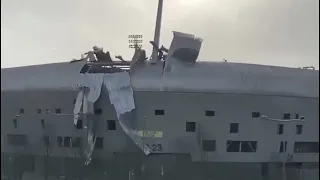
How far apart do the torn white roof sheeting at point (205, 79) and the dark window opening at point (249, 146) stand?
2.24 m

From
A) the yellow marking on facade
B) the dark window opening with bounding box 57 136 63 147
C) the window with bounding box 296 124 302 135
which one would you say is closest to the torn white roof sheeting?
the window with bounding box 296 124 302 135

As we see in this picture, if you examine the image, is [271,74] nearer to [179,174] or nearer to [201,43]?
[201,43]

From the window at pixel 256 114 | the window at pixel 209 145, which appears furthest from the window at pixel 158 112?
the window at pixel 256 114

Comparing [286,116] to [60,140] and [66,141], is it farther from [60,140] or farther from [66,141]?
[60,140]

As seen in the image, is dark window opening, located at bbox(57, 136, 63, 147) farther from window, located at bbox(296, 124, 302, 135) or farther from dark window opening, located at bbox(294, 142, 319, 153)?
window, located at bbox(296, 124, 302, 135)

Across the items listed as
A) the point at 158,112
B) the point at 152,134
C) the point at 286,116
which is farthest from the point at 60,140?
the point at 286,116

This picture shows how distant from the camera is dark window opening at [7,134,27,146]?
19.6 metres

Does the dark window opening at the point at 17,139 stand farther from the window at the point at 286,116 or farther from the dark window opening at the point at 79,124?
the window at the point at 286,116

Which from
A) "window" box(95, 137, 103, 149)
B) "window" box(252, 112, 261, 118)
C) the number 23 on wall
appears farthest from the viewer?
"window" box(95, 137, 103, 149)

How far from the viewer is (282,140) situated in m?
19.1

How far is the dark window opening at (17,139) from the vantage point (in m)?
19.6

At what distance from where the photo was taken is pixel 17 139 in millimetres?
20000

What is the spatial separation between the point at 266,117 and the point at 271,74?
2.02 meters

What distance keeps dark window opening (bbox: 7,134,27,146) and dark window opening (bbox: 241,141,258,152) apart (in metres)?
10.0
